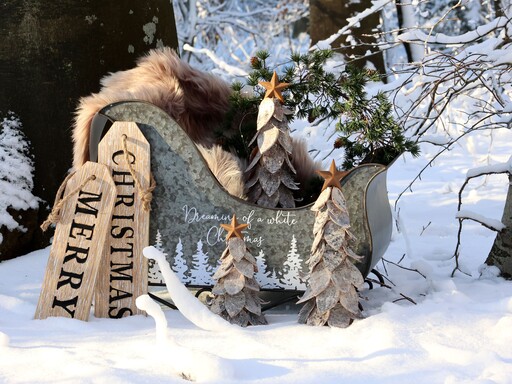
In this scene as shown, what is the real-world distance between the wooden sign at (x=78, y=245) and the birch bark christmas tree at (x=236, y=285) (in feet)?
1.09

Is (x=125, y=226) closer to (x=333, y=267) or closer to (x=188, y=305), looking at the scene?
(x=188, y=305)

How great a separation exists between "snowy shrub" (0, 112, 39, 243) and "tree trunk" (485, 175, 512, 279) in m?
1.53

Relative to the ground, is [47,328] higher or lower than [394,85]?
lower

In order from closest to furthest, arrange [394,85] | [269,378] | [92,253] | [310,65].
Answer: [269,378], [92,253], [310,65], [394,85]

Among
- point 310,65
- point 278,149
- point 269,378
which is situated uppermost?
point 310,65

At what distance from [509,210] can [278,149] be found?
31.1 inches

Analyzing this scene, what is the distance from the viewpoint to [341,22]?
555 cm

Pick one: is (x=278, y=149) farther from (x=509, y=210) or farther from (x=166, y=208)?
(x=509, y=210)

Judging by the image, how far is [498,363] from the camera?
5.17 ft

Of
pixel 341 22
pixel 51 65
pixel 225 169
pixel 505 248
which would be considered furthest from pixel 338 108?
pixel 341 22

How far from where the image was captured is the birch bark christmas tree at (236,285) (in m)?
1.89

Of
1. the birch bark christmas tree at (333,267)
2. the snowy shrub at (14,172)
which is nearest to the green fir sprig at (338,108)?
the birch bark christmas tree at (333,267)

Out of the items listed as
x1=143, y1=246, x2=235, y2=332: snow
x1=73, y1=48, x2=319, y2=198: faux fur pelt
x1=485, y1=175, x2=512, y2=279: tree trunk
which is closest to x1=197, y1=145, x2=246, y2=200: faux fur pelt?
x1=73, y1=48, x2=319, y2=198: faux fur pelt

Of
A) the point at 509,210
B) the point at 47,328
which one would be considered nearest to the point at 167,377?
the point at 47,328
